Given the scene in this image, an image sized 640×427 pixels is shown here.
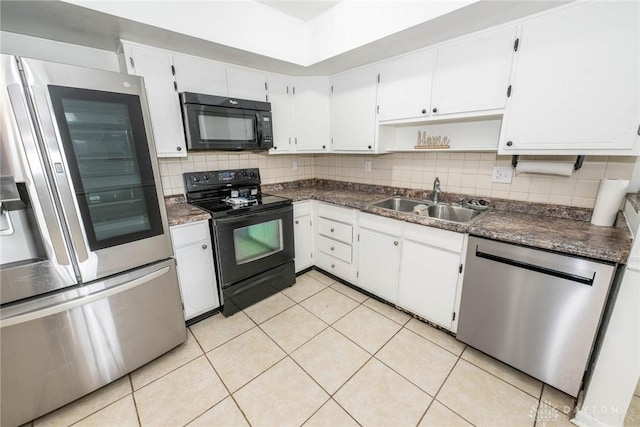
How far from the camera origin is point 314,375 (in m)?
1.62

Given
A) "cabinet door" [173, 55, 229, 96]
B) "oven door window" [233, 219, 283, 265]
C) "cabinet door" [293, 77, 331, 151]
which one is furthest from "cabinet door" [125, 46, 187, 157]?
"cabinet door" [293, 77, 331, 151]

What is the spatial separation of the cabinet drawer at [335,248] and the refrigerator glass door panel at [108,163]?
1571 millimetres

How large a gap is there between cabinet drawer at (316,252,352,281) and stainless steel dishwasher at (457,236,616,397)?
109 centimetres

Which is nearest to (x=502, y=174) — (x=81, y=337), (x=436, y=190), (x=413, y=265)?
(x=436, y=190)

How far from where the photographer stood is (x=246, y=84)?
2.37m

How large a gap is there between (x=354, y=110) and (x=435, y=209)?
4.05 feet

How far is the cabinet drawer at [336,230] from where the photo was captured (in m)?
2.45

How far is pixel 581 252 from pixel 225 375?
2111 mm

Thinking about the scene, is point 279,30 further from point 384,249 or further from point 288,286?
point 288,286

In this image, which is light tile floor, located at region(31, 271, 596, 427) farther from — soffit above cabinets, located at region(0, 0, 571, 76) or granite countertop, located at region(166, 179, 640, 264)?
soffit above cabinets, located at region(0, 0, 571, 76)

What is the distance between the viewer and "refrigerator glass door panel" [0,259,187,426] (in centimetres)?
122

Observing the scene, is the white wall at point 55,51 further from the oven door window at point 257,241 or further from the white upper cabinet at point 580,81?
the white upper cabinet at point 580,81

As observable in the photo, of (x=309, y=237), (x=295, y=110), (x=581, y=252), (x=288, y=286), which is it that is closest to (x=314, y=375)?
(x=288, y=286)

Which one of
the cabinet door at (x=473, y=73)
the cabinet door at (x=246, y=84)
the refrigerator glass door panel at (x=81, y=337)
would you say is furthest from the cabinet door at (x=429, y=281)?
the cabinet door at (x=246, y=84)
